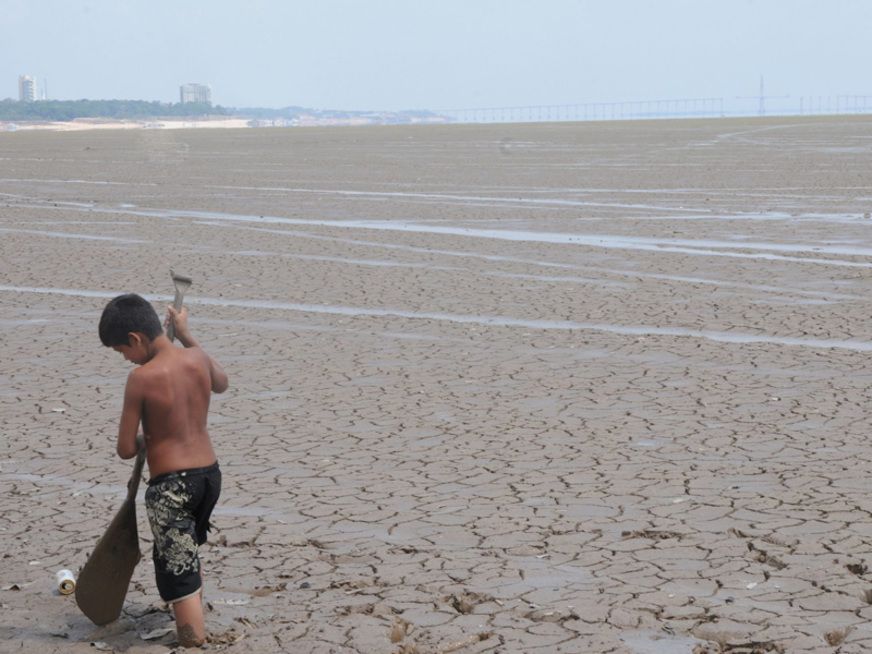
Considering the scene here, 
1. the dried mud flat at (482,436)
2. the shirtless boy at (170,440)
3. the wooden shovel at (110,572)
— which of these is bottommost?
the dried mud flat at (482,436)

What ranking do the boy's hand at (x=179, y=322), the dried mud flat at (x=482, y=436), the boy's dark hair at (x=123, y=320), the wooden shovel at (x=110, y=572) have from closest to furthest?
the boy's dark hair at (x=123, y=320) < the boy's hand at (x=179, y=322) < the wooden shovel at (x=110, y=572) < the dried mud flat at (x=482, y=436)

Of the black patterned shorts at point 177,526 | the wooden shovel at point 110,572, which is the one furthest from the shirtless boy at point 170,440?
the wooden shovel at point 110,572

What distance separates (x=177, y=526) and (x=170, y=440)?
304 millimetres

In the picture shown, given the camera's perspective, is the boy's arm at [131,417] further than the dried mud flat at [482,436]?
No

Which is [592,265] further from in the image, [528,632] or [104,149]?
[104,149]

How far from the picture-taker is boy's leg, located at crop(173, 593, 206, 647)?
5254 millimetres

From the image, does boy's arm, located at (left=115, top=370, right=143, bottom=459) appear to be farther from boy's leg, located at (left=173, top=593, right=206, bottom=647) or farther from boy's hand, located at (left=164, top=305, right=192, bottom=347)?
boy's leg, located at (left=173, top=593, right=206, bottom=647)

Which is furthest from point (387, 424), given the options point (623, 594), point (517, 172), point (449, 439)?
point (517, 172)

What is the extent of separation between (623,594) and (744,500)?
1518 millimetres

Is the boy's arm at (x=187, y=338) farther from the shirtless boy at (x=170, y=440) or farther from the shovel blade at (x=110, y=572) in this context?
the shovel blade at (x=110, y=572)

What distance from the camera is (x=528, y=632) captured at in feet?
17.6

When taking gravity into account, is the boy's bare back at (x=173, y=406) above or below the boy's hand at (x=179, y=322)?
below

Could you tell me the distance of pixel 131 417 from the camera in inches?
205

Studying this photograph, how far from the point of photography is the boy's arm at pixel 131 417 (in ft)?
17.0
